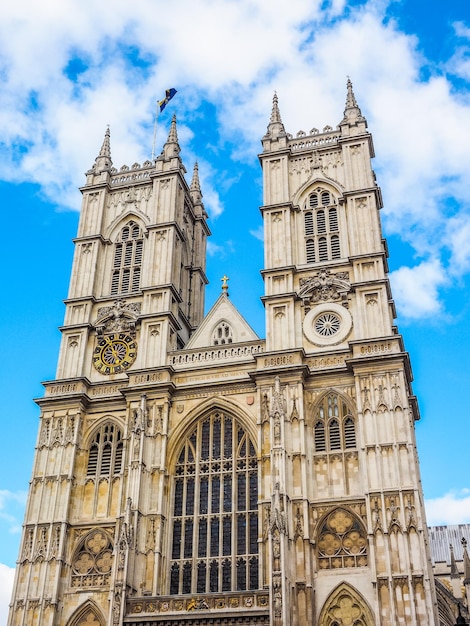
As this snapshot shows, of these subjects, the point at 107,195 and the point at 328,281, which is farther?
the point at 107,195

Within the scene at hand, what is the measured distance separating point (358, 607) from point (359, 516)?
3.28 m

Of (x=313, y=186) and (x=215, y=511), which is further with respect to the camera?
(x=313, y=186)

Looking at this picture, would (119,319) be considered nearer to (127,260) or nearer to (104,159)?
(127,260)

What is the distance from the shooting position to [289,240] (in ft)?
120

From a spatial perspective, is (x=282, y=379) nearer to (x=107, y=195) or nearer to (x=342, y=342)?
(x=342, y=342)

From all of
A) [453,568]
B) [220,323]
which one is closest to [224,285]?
[220,323]

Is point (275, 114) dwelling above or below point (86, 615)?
above

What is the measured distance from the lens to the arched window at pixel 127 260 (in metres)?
38.4

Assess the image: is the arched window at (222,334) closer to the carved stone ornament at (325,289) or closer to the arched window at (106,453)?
the carved stone ornament at (325,289)

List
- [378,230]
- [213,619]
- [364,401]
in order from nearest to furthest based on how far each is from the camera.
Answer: [213,619], [364,401], [378,230]

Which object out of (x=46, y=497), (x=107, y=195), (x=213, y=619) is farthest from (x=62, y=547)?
(x=107, y=195)

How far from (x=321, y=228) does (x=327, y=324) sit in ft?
18.6

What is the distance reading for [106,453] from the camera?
110ft

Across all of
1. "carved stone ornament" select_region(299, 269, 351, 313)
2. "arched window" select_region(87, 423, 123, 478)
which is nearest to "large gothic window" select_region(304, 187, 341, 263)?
"carved stone ornament" select_region(299, 269, 351, 313)
